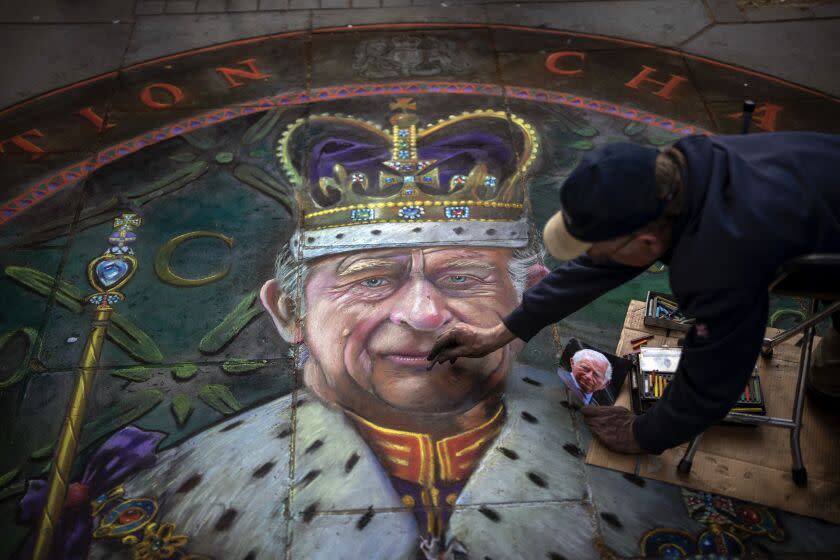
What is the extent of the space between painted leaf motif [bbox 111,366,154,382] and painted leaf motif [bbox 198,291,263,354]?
0.74 ft

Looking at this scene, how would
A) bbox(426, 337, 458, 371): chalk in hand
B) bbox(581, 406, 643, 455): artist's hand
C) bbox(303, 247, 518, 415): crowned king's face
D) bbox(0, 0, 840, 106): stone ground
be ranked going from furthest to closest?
bbox(0, 0, 840, 106): stone ground, bbox(303, 247, 518, 415): crowned king's face, bbox(426, 337, 458, 371): chalk in hand, bbox(581, 406, 643, 455): artist's hand

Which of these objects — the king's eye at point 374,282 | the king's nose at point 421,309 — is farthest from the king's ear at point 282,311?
the king's nose at point 421,309

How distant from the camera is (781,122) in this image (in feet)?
12.3

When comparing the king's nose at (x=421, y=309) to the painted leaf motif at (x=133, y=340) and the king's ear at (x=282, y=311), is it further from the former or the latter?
the painted leaf motif at (x=133, y=340)

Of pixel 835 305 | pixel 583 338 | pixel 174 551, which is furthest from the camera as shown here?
pixel 583 338

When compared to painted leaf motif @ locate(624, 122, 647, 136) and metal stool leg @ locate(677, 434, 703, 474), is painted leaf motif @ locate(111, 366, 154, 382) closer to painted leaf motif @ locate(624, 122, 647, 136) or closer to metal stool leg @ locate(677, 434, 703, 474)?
metal stool leg @ locate(677, 434, 703, 474)

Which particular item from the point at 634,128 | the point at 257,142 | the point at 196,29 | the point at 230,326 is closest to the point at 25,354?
the point at 230,326

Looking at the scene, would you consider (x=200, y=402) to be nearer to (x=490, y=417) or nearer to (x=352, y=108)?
(x=490, y=417)

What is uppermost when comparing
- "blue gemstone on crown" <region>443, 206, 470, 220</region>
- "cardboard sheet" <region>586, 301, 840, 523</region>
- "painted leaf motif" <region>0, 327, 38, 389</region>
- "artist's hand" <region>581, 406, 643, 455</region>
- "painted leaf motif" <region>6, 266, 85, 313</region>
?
Answer: "blue gemstone on crown" <region>443, 206, 470, 220</region>

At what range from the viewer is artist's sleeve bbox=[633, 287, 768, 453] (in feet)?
5.95

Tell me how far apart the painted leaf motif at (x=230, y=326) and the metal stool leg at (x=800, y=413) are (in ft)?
7.04

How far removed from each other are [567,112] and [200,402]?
2476 millimetres

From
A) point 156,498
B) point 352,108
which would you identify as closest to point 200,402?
point 156,498

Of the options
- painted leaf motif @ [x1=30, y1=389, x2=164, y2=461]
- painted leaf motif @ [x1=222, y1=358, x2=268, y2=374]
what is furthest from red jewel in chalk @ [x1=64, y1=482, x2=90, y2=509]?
painted leaf motif @ [x1=222, y1=358, x2=268, y2=374]
